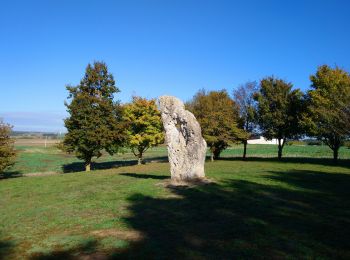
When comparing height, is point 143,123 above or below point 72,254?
above

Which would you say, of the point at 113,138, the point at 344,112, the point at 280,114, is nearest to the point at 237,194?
the point at 344,112

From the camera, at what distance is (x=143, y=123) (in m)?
44.9

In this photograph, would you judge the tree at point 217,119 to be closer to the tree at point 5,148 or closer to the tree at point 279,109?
the tree at point 279,109

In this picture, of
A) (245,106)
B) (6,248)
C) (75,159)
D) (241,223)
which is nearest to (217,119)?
(245,106)

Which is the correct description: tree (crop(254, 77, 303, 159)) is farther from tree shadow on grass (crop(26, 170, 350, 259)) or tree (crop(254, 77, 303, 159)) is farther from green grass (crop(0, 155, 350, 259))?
tree shadow on grass (crop(26, 170, 350, 259))

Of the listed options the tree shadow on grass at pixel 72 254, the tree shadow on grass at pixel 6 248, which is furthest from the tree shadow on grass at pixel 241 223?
the tree shadow on grass at pixel 6 248

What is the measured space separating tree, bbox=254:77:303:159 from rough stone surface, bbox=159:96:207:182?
90.3 feet

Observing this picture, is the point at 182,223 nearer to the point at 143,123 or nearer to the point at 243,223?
the point at 243,223

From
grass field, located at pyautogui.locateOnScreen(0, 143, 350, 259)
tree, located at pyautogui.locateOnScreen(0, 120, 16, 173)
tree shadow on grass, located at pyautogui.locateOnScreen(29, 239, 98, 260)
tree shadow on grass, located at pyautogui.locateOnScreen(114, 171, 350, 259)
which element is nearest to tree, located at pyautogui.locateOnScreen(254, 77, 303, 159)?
grass field, located at pyautogui.locateOnScreen(0, 143, 350, 259)

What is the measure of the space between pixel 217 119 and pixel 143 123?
9834mm

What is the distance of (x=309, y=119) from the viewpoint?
132ft

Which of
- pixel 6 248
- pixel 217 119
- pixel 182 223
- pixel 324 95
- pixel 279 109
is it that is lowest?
pixel 6 248

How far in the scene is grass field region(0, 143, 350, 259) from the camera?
910 centimetres

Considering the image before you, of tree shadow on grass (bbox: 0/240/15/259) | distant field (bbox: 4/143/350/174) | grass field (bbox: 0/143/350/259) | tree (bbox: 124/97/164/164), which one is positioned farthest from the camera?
distant field (bbox: 4/143/350/174)
